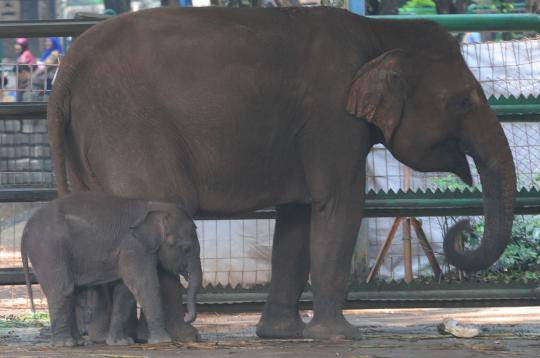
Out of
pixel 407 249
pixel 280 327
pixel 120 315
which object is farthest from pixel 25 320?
pixel 407 249

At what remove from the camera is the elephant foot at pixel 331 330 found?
25.5 ft

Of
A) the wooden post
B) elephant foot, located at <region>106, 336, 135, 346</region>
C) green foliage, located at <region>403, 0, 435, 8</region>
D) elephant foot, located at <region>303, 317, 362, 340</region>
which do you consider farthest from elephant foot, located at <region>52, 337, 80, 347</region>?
green foliage, located at <region>403, 0, 435, 8</region>

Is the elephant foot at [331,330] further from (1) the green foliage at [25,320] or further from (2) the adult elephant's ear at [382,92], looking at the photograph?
(1) the green foliage at [25,320]

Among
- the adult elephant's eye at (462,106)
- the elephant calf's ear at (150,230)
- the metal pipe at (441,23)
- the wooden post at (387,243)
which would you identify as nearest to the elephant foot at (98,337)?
the elephant calf's ear at (150,230)

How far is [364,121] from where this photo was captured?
26.0 ft

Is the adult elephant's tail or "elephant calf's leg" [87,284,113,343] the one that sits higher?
the adult elephant's tail

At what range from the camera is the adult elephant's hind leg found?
830cm

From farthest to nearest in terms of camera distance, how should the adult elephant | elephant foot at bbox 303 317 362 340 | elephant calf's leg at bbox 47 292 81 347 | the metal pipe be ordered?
the metal pipe → elephant foot at bbox 303 317 362 340 → the adult elephant → elephant calf's leg at bbox 47 292 81 347

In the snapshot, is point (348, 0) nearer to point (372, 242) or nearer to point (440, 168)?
point (440, 168)

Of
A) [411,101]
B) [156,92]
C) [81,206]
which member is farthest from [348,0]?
[81,206]

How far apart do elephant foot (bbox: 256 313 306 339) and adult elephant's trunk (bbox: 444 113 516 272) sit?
99 centimetres

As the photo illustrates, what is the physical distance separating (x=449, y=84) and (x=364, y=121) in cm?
54

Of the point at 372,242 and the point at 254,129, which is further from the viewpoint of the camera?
the point at 372,242

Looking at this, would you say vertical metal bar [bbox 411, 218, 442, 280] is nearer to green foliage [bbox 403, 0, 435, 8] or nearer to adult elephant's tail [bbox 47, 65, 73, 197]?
adult elephant's tail [bbox 47, 65, 73, 197]
